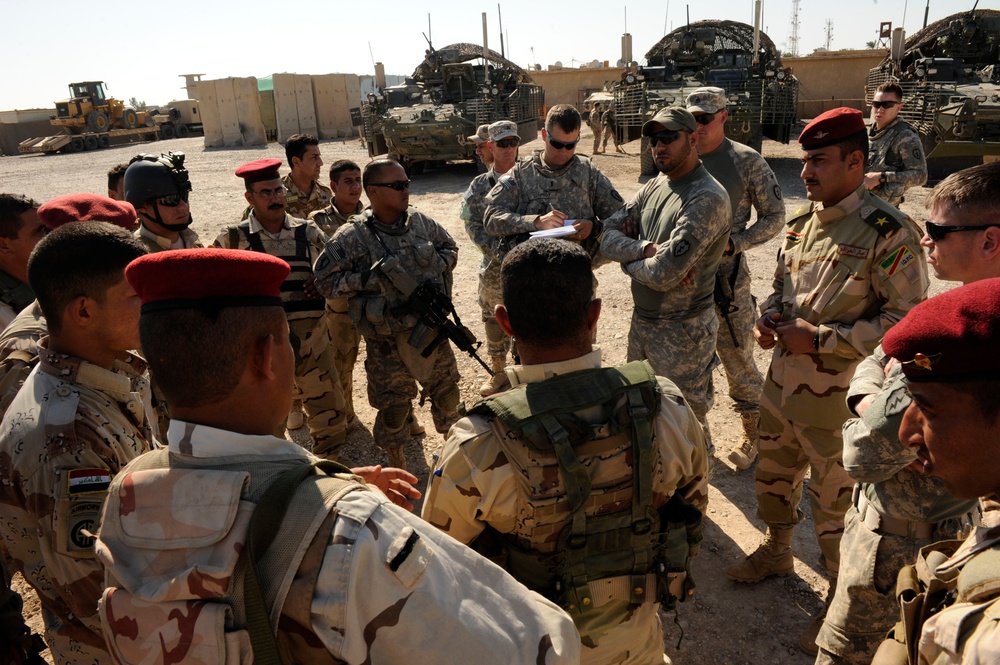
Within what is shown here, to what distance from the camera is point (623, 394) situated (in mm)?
1762

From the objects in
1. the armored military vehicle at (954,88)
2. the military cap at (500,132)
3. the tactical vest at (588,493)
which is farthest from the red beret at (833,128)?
the armored military vehicle at (954,88)

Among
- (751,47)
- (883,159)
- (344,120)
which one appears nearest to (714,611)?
(883,159)

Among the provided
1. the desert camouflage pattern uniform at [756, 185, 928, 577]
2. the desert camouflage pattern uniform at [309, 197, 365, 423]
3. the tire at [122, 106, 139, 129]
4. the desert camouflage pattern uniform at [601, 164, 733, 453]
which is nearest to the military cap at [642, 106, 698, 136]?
the desert camouflage pattern uniform at [601, 164, 733, 453]

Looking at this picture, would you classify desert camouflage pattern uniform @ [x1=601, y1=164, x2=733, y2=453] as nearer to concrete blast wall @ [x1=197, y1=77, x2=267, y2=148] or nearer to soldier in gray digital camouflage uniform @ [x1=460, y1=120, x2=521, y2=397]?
soldier in gray digital camouflage uniform @ [x1=460, y1=120, x2=521, y2=397]

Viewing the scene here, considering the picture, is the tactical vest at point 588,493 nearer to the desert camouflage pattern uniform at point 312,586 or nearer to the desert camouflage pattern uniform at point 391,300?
the desert camouflage pattern uniform at point 312,586

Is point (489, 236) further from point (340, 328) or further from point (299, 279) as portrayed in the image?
point (299, 279)

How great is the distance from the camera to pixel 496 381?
5367 millimetres

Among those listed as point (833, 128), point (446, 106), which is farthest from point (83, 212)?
point (446, 106)

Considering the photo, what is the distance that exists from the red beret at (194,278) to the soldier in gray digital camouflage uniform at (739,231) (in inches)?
138

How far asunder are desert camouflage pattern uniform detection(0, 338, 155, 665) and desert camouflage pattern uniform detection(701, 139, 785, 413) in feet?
11.7

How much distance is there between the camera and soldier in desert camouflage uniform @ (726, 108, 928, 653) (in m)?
2.73

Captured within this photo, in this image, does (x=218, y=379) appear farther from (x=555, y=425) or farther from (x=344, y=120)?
(x=344, y=120)

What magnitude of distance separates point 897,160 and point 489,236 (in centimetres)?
409

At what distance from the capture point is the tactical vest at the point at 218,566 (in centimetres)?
108
